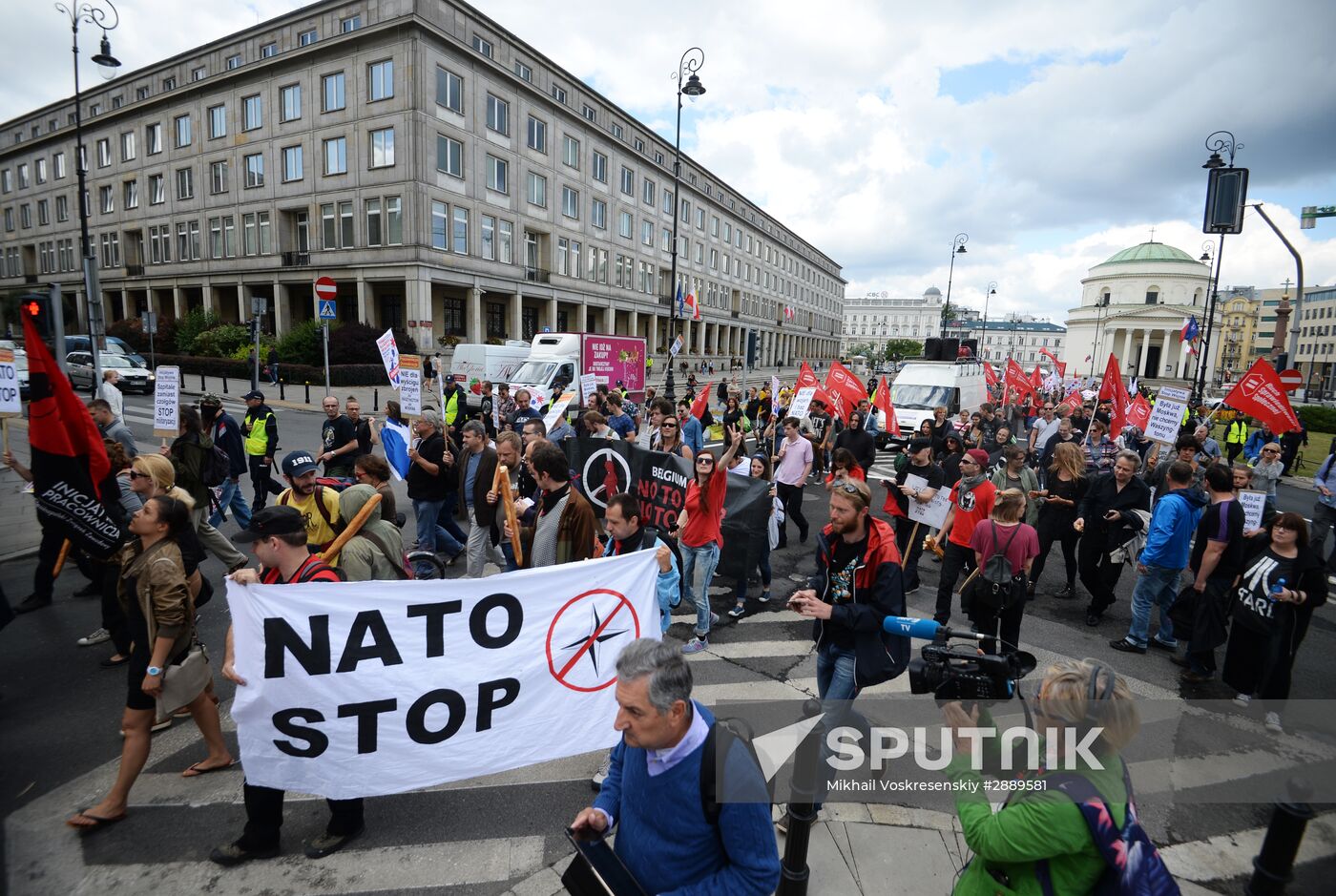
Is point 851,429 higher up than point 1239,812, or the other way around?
point 851,429

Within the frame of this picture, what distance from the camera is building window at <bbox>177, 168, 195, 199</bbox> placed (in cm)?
4078

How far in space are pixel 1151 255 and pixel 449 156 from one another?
10170cm

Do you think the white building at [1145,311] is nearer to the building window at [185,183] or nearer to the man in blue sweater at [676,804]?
the building window at [185,183]

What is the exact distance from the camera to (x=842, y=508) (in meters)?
3.63

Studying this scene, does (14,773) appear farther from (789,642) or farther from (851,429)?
(851,429)

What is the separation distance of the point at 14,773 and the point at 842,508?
5190mm

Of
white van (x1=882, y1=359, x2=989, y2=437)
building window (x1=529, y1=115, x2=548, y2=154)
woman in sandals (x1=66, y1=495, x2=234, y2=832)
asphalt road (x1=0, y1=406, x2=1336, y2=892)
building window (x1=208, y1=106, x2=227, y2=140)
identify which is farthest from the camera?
building window (x1=529, y1=115, x2=548, y2=154)

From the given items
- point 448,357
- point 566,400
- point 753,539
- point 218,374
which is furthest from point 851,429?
point 218,374

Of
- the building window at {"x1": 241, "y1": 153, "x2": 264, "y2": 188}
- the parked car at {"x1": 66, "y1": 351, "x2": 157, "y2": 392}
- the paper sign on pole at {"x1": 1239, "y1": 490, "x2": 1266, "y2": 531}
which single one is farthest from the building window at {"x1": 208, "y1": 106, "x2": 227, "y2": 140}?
the paper sign on pole at {"x1": 1239, "y1": 490, "x2": 1266, "y2": 531}

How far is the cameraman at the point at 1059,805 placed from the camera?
1789 millimetres

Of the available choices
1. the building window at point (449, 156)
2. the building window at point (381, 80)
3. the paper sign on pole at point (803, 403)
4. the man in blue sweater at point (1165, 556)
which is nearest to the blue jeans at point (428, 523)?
the man in blue sweater at point (1165, 556)

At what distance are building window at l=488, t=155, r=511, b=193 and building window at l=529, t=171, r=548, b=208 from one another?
2087 mm

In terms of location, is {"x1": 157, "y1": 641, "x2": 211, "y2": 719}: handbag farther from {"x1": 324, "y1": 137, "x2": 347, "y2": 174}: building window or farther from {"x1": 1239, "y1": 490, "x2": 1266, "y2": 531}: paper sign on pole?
{"x1": 324, "y1": 137, "x2": 347, "y2": 174}: building window

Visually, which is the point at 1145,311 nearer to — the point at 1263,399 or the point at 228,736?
the point at 1263,399
